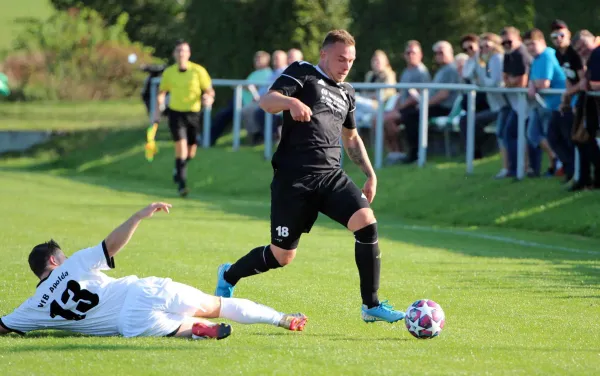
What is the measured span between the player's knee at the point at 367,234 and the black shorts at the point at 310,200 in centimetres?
12

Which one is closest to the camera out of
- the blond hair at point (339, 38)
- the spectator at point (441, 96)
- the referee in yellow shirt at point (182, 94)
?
the blond hair at point (339, 38)

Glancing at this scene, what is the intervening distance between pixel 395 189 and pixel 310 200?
1131cm

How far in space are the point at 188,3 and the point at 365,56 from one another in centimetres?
547

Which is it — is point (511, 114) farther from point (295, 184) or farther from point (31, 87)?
point (31, 87)

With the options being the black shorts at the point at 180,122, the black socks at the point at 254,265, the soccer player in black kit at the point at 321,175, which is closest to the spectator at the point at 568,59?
the black shorts at the point at 180,122

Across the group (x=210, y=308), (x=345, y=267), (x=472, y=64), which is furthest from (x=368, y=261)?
(x=472, y=64)

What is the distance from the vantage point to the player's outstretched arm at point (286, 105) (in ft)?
27.0

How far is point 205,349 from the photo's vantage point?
770 centimetres

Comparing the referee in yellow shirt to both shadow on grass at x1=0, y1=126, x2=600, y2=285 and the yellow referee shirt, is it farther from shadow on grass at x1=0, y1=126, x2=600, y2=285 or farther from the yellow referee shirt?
shadow on grass at x1=0, y1=126, x2=600, y2=285

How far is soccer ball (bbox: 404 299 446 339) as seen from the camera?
8.17 metres

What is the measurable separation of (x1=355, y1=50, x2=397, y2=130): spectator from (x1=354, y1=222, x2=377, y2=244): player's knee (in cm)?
1339

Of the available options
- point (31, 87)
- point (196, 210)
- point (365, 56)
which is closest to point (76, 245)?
point (196, 210)

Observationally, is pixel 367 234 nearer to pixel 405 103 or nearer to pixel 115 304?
pixel 115 304

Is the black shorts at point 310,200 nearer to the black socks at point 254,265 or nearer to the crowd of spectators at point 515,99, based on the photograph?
the black socks at point 254,265
